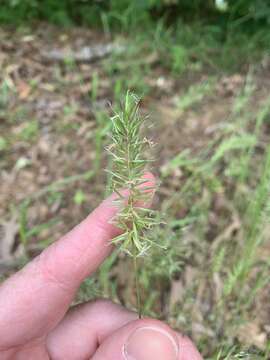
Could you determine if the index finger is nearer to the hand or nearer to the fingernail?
the hand

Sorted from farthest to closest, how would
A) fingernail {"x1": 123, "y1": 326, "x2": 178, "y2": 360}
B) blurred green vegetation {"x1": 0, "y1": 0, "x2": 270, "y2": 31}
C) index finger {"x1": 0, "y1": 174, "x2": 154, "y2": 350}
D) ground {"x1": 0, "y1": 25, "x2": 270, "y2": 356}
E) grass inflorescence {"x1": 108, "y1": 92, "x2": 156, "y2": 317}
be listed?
blurred green vegetation {"x1": 0, "y1": 0, "x2": 270, "y2": 31}, ground {"x1": 0, "y1": 25, "x2": 270, "y2": 356}, index finger {"x1": 0, "y1": 174, "x2": 154, "y2": 350}, fingernail {"x1": 123, "y1": 326, "x2": 178, "y2": 360}, grass inflorescence {"x1": 108, "y1": 92, "x2": 156, "y2": 317}

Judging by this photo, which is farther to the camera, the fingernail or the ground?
the ground

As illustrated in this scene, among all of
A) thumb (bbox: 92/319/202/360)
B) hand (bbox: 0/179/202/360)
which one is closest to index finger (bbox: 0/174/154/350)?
hand (bbox: 0/179/202/360)

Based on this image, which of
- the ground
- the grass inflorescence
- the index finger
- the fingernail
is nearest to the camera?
the grass inflorescence

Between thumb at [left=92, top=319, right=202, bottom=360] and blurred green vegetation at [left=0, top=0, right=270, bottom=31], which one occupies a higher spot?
blurred green vegetation at [left=0, top=0, right=270, bottom=31]

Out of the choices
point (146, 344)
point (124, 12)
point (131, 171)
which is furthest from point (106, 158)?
point (131, 171)

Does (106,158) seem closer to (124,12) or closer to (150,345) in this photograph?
(124,12)

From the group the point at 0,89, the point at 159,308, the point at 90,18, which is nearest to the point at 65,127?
the point at 0,89

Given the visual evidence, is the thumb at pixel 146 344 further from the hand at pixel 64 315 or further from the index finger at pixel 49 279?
the index finger at pixel 49 279
